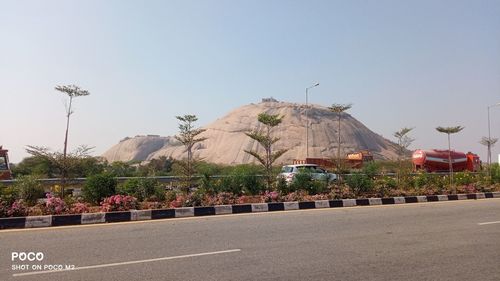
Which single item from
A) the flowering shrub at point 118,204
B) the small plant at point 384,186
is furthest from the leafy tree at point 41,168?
the small plant at point 384,186

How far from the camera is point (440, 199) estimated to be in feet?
55.7

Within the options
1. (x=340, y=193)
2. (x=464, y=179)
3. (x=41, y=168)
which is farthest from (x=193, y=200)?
(x=464, y=179)

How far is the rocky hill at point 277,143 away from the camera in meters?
90.9

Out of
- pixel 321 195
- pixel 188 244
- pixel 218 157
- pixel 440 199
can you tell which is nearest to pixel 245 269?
pixel 188 244

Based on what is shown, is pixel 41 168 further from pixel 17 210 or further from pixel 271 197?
pixel 271 197

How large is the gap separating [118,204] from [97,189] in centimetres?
146

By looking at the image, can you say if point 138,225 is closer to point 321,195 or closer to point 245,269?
point 245,269

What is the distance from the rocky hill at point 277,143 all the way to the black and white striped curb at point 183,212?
66659 millimetres

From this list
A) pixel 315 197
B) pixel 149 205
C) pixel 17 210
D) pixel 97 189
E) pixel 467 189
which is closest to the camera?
pixel 17 210

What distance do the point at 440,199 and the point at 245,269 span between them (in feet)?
45.0

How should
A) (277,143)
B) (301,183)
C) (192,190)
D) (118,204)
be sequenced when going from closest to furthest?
(118,204) → (192,190) → (301,183) → (277,143)

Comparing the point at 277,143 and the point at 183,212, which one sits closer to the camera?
the point at 183,212

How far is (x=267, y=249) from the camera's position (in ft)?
22.0

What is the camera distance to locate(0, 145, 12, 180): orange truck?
19.7m
